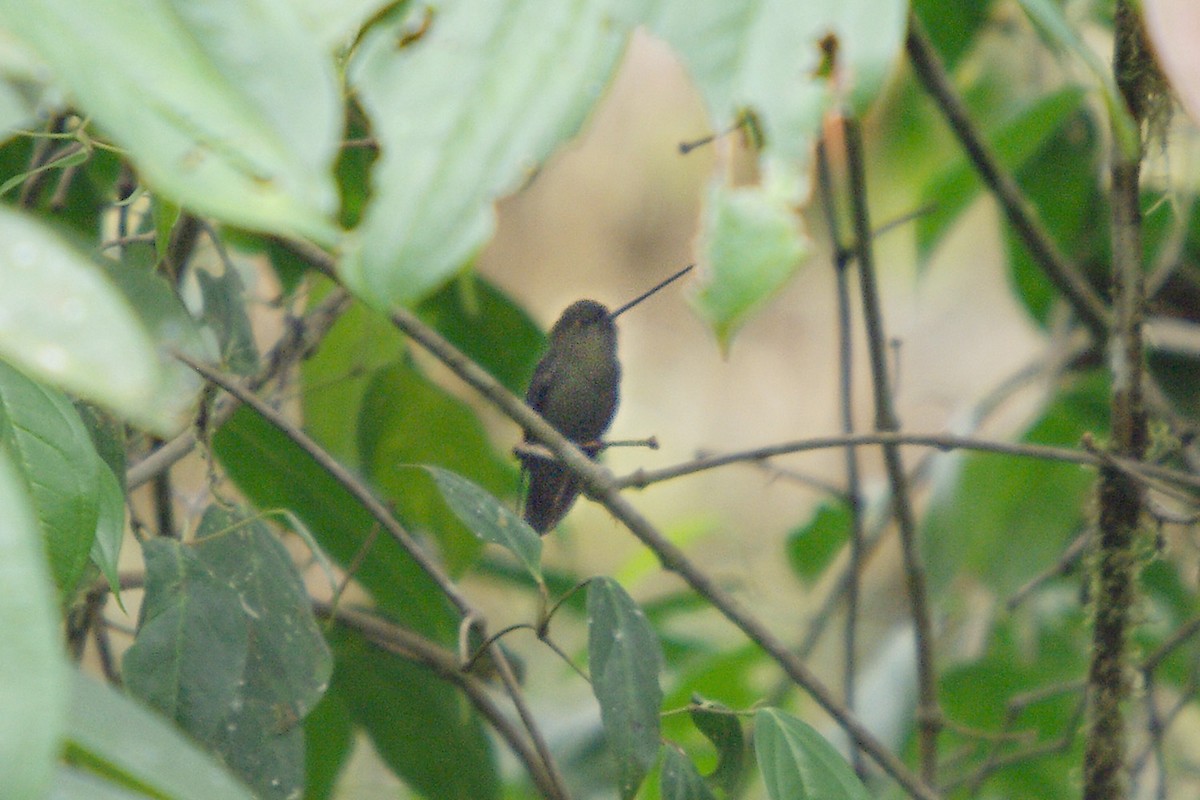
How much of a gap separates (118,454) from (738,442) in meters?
5.14

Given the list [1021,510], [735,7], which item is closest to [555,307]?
[1021,510]

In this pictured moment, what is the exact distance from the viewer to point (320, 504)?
1.70 metres

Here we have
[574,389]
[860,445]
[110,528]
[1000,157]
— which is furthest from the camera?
[1000,157]

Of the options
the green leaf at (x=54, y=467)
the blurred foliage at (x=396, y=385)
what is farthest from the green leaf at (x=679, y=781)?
the green leaf at (x=54, y=467)

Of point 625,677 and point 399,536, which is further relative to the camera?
point 399,536

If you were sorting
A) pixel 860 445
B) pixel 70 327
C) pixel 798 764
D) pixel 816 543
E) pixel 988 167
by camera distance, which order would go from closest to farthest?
pixel 70 327
pixel 798 764
pixel 860 445
pixel 988 167
pixel 816 543

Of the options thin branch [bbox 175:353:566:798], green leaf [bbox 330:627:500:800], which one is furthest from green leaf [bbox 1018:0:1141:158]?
green leaf [bbox 330:627:500:800]

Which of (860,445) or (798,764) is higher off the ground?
(860,445)

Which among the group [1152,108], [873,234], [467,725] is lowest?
[467,725]

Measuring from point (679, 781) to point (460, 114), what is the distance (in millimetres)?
735

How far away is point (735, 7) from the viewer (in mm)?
614

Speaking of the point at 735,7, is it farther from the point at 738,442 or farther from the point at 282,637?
the point at 738,442

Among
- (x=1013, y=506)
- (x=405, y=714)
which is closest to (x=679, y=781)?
(x=405, y=714)

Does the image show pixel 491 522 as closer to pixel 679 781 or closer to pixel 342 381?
pixel 679 781
